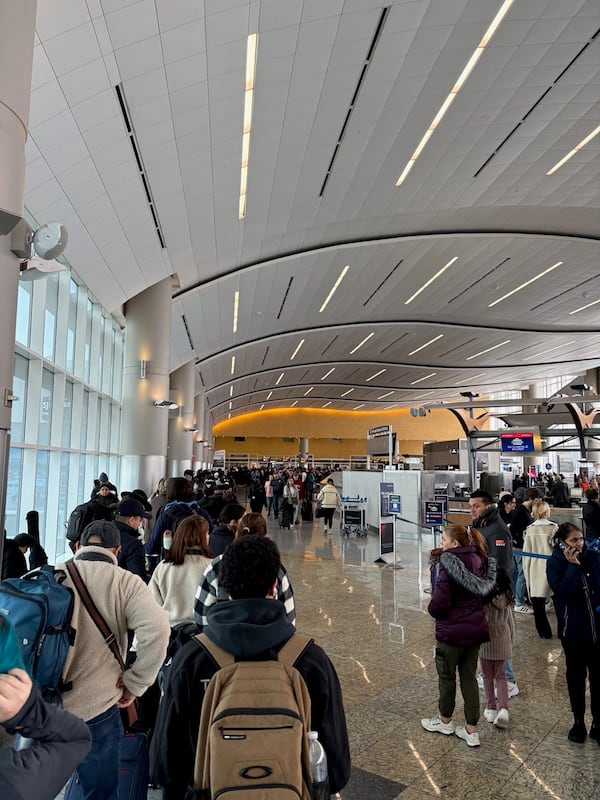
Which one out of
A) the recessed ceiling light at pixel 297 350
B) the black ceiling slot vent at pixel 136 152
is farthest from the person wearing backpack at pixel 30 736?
the recessed ceiling light at pixel 297 350

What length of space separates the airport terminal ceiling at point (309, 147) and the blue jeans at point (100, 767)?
5.68 metres

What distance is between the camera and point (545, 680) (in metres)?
5.13

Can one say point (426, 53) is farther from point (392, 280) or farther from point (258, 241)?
point (392, 280)

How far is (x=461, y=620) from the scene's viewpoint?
3.93 metres

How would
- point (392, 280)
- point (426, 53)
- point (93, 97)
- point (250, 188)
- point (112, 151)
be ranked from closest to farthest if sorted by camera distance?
1. point (93, 97)
2. point (112, 151)
3. point (426, 53)
4. point (250, 188)
5. point (392, 280)

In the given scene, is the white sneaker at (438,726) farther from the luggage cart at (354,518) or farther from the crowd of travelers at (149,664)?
the luggage cart at (354,518)

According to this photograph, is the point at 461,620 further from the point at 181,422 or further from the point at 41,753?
the point at 181,422

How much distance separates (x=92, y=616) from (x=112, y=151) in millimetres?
7020

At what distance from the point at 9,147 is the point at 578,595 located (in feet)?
15.8

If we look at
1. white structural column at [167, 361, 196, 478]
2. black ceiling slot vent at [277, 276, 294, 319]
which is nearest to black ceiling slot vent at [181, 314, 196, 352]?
white structural column at [167, 361, 196, 478]

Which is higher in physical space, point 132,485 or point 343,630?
point 132,485

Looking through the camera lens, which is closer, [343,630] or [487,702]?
[487,702]

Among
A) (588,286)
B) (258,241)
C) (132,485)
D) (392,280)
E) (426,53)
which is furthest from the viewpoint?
(588,286)

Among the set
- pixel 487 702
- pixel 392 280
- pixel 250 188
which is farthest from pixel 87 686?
pixel 392 280
